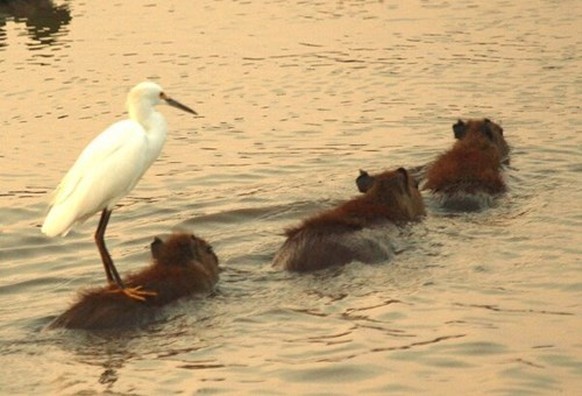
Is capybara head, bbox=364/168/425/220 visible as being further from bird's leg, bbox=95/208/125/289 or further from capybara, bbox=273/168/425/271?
bird's leg, bbox=95/208/125/289

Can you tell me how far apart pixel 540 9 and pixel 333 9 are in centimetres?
256

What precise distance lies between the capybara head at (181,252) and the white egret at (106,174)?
0.89ft

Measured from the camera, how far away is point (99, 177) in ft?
29.4

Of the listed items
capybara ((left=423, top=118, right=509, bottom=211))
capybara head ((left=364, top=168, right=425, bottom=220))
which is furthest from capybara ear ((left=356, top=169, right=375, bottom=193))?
capybara ((left=423, top=118, right=509, bottom=211))

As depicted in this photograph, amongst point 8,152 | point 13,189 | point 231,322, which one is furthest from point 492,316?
point 8,152

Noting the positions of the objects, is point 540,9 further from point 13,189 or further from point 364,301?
point 364,301

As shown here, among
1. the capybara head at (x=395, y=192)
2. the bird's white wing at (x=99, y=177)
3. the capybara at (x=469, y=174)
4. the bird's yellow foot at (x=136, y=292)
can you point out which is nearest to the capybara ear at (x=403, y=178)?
the capybara head at (x=395, y=192)

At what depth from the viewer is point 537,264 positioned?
31.4 ft

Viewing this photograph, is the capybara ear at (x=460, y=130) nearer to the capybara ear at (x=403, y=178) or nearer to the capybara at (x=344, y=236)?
the capybara ear at (x=403, y=178)

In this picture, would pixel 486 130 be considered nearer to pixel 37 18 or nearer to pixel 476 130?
pixel 476 130

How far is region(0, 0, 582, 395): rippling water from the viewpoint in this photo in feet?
26.4

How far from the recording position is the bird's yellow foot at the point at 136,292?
27.5 ft

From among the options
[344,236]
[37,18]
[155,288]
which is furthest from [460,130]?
[37,18]

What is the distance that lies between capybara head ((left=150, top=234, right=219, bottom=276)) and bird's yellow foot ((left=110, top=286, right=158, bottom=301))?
367 millimetres
